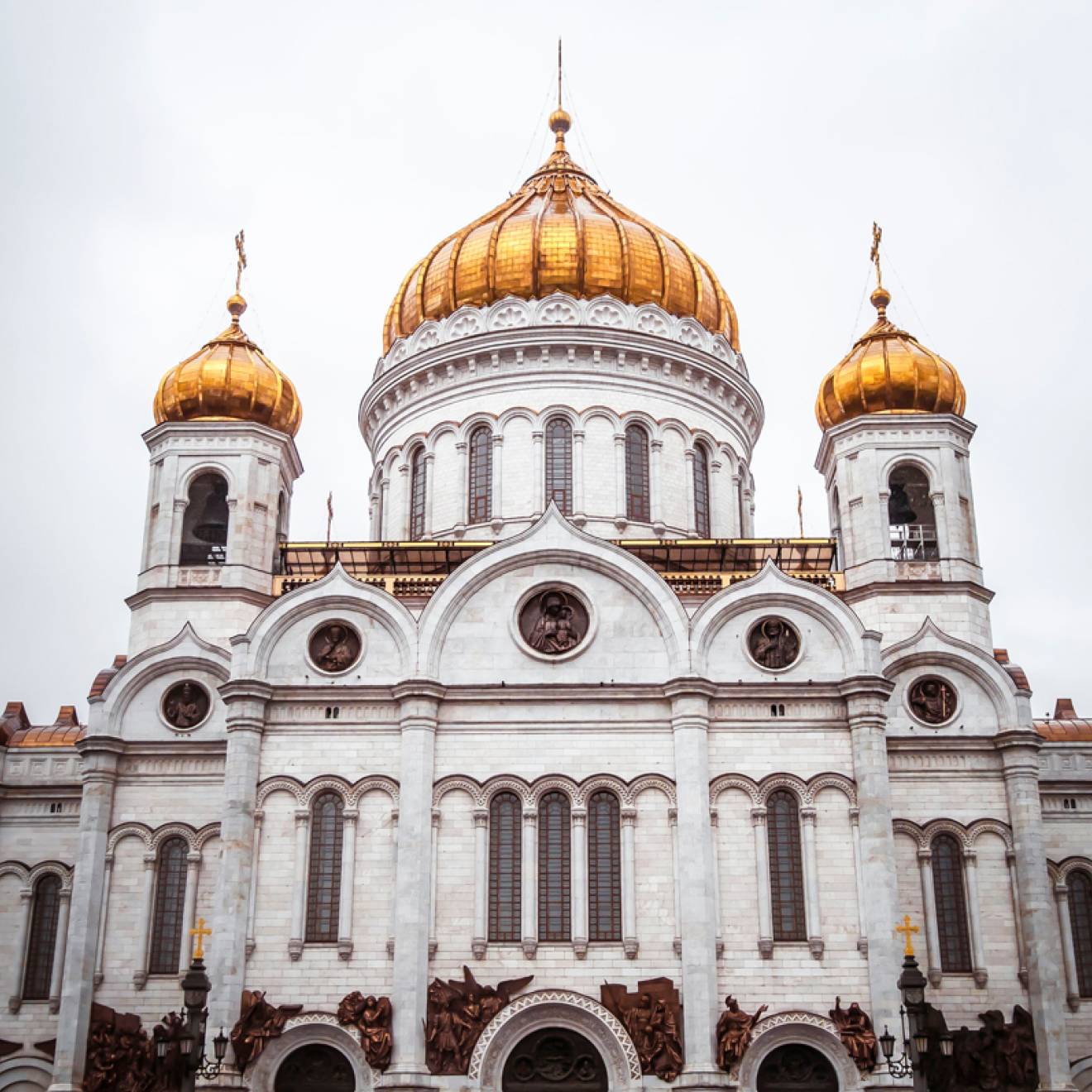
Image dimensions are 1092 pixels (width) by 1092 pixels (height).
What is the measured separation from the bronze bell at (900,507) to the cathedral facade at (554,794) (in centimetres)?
16

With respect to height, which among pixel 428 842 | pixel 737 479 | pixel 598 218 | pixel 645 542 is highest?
pixel 598 218

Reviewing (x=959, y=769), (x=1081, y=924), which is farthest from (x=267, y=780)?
(x=1081, y=924)

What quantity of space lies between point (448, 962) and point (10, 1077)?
9.65 meters

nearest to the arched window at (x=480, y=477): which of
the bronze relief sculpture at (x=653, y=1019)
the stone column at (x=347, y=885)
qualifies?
the stone column at (x=347, y=885)

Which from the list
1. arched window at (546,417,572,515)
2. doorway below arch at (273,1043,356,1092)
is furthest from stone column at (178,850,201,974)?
arched window at (546,417,572,515)

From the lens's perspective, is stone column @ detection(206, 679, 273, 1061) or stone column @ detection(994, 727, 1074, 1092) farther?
stone column @ detection(994, 727, 1074, 1092)

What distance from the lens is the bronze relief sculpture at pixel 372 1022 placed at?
2578 centimetres

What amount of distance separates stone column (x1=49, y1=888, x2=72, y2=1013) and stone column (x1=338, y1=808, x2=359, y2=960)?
605cm

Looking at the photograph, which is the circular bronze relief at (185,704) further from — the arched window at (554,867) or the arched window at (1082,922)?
the arched window at (1082,922)

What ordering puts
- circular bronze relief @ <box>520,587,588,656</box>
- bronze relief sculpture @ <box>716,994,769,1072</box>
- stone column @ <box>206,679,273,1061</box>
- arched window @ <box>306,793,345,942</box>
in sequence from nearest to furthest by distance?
bronze relief sculpture @ <box>716,994,769,1072</box> → stone column @ <box>206,679,273,1061</box> → arched window @ <box>306,793,345,942</box> → circular bronze relief @ <box>520,587,588,656</box>

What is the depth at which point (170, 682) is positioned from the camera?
30.5m

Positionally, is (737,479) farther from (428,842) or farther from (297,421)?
(428,842)

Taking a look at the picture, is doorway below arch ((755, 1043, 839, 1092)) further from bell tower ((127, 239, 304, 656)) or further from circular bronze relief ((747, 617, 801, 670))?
bell tower ((127, 239, 304, 656))

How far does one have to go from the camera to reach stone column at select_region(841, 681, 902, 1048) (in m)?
26.0
